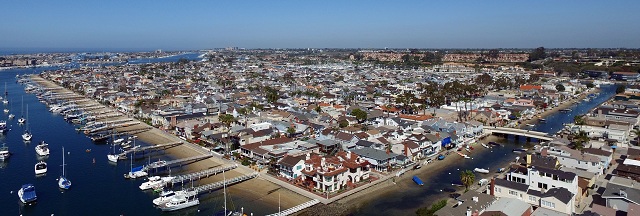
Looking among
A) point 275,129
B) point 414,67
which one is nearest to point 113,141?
point 275,129

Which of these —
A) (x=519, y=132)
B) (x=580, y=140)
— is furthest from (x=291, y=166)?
(x=519, y=132)

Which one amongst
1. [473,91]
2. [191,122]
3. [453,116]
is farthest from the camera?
[473,91]

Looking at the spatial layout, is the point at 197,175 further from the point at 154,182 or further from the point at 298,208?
the point at 298,208

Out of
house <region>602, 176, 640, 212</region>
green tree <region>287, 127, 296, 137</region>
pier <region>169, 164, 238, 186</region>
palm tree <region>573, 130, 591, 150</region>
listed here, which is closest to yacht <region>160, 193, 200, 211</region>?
pier <region>169, 164, 238, 186</region>

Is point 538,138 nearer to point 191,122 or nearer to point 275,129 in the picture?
point 275,129

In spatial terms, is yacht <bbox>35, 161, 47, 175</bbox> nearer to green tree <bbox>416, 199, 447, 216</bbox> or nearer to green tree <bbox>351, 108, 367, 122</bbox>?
green tree <bbox>416, 199, 447, 216</bbox>
